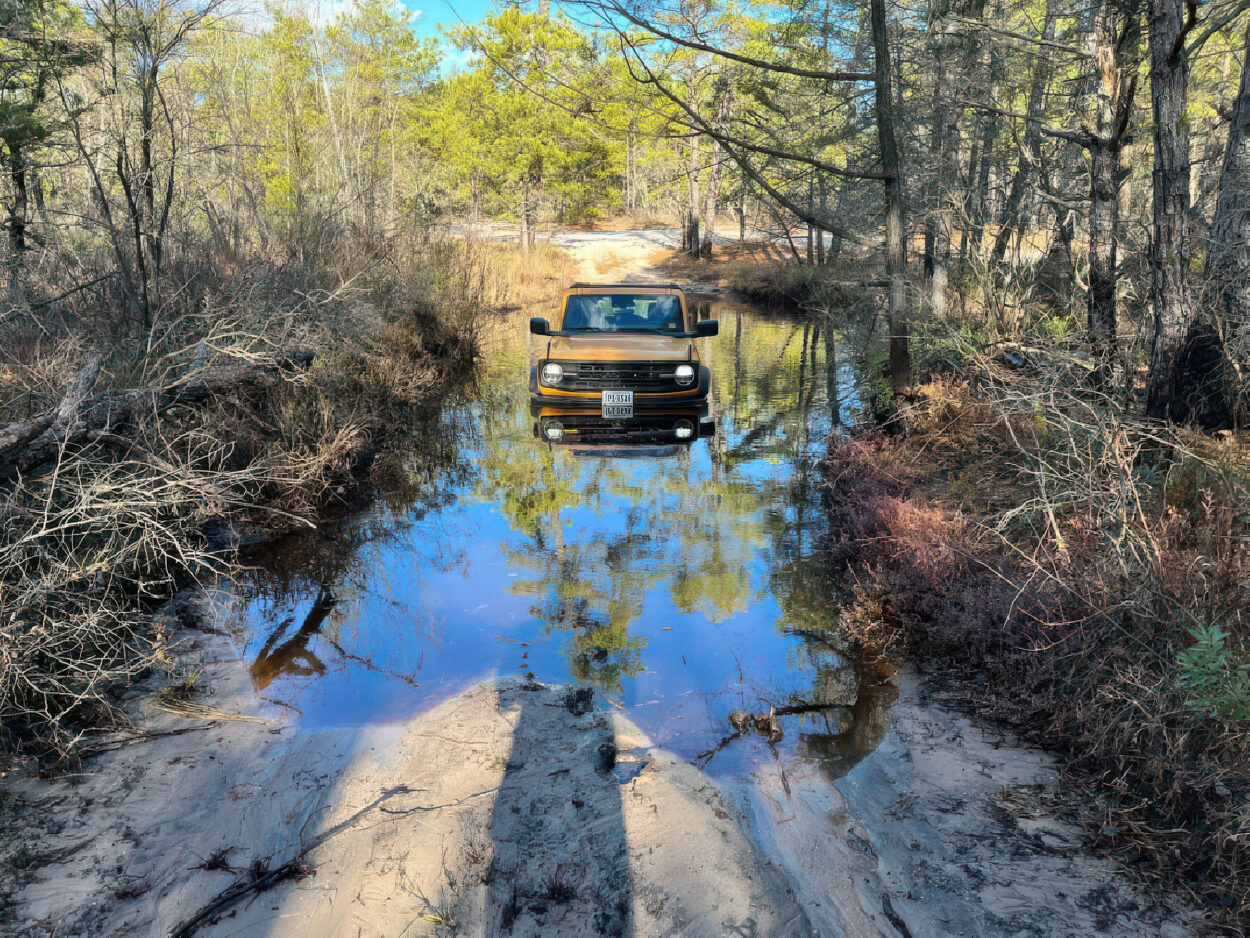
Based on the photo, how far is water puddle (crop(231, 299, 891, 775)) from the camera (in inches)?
208

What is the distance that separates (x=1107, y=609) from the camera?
4.19 m

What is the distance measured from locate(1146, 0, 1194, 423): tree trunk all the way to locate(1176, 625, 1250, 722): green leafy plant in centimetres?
366

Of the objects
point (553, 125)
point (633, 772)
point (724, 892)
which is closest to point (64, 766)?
point (633, 772)

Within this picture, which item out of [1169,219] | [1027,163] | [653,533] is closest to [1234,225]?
[1169,219]

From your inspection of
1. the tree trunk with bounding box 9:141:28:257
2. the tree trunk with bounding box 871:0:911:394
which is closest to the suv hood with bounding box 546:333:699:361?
the tree trunk with bounding box 871:0:911:394

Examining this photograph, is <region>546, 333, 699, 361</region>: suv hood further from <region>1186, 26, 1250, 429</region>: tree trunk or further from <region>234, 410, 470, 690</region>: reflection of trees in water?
<region>1186, 26, 1250, 429</region>: tree trunk

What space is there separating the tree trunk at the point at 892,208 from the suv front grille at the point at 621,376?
2696 mm

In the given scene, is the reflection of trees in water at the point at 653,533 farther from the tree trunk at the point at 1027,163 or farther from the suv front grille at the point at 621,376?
the tree trunk at the point at 1027,163

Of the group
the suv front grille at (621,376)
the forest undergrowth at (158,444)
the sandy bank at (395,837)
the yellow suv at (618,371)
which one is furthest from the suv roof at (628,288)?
the sandy bank at (395,837)

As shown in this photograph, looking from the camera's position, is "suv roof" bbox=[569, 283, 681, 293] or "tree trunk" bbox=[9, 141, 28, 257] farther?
"suv roof" bbox=[569, 283, 681, 293]

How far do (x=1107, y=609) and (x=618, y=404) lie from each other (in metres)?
7.13

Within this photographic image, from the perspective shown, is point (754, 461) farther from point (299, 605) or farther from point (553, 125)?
point (553, 125)

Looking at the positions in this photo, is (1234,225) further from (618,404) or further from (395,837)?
(395,837)

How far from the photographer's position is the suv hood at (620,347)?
1047 centimetres
